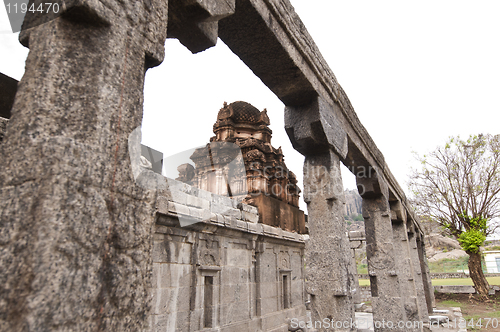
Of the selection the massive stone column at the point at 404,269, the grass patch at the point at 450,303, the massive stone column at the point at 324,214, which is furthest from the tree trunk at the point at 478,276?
the massive stone column at the point at 324,214

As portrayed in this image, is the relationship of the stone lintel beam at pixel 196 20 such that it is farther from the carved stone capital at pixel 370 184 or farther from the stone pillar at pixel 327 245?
the carved stone capital at pixel 370 184

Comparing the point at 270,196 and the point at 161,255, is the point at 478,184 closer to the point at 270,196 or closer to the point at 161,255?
the point at 270,196

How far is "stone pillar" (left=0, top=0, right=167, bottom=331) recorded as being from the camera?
3.18 feet

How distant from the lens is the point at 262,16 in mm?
Result: 2643

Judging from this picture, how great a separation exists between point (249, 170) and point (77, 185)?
8.83m

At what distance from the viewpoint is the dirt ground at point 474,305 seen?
869 cm

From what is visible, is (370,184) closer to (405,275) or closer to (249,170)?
(405,275)

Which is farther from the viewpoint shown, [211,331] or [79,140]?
[211,331]

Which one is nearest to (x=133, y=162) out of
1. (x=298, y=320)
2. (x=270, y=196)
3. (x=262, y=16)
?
(x=262, y=16)

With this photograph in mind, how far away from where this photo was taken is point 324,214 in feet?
11.9

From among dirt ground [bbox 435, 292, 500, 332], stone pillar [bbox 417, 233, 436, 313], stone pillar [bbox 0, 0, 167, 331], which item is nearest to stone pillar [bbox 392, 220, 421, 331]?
dirt ground [bbox 435, 292, 500, 332]

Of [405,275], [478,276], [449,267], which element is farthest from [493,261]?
[405,275]

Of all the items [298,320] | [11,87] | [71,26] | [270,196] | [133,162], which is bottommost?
[298,320]

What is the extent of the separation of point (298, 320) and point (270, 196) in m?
4.02
